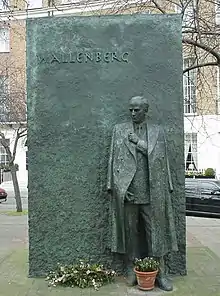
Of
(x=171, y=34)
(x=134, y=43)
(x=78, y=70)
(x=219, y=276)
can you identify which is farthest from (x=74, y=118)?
(x=219, y=276)

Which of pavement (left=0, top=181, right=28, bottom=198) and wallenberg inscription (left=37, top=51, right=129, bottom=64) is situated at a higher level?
wallenberg inscription (left=37, top=51, right=129, bottom=64)

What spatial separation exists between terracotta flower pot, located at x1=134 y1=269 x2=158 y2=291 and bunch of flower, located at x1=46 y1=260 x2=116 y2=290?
0.57 m

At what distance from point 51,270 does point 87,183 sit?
1288mm

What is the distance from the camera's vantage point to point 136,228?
6.14 m

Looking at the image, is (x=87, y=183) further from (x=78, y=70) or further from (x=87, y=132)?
(x=78, y=70)

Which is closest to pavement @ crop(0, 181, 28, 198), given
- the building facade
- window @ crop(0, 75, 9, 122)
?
the building facade

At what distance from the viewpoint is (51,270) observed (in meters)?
6.61

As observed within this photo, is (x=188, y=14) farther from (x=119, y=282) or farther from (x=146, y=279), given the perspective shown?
(x=146, y=279)

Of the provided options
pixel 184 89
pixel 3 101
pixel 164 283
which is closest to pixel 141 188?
pixel 164 283

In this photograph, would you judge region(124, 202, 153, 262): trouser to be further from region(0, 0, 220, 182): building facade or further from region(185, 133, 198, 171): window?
region(185, 133, 198, 171): window

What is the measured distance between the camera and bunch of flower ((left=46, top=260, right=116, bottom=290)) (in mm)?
6074

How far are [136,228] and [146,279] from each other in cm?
66

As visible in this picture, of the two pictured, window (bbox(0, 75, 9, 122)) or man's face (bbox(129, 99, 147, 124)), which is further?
window (bbox(0, 75, 9, 122))

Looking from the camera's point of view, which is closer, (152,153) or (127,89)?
(152,153)
